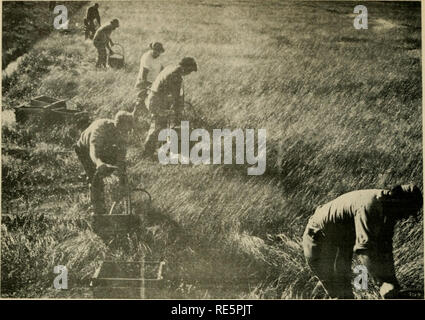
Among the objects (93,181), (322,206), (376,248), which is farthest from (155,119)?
(376,248)

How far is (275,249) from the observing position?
596 cm

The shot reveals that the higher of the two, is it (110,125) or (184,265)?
(110,125)

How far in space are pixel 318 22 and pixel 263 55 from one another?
68 cm

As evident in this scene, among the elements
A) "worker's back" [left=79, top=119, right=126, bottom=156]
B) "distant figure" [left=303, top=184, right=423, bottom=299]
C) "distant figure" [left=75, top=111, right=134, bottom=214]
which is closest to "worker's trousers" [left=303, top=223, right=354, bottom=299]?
"distant figure" [left=303, top=184, right=423, bottom=299]

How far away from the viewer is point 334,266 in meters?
5.86

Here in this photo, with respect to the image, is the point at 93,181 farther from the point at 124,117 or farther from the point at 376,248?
the point at 376,248

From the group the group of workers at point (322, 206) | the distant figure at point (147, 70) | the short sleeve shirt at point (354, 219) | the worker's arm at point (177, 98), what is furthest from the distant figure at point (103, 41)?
the short sleeve shirt at point (354, 219)

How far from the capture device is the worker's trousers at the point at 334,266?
19.2 feet

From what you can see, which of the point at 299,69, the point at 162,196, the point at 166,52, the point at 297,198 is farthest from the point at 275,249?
the point at 166,52

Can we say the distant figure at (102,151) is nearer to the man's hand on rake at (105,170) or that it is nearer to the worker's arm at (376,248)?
the man's hand on rake at (105,170)

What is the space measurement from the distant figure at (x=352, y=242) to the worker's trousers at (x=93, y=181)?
206 cm

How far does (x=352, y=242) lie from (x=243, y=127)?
61.3 inches

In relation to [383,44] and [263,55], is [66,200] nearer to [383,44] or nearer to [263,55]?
[263,55]

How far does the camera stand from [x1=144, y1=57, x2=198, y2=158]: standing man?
20.0ft
